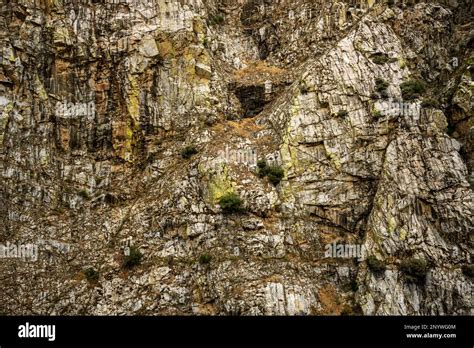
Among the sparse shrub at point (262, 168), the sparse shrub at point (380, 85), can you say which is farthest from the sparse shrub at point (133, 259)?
the sparse shrub at point (380, 85)

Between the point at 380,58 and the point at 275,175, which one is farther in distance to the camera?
the point at 380,58

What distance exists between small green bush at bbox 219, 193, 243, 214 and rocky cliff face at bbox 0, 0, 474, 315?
78 mm

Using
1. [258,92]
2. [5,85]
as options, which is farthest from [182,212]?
[5,85]

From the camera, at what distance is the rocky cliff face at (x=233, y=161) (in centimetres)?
3125

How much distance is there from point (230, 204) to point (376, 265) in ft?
32.5

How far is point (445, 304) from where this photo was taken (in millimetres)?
29828

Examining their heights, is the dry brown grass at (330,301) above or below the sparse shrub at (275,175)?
below

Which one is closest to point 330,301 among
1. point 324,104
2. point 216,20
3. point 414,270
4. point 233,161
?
point 414,270

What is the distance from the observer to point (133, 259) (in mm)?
32531

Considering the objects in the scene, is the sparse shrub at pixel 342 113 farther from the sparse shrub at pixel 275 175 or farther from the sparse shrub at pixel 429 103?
the sparse shrub at pixel 275 175

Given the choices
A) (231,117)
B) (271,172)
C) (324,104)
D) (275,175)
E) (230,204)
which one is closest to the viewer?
(230,204)

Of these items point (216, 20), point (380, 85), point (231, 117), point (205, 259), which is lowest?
point (205, 259)

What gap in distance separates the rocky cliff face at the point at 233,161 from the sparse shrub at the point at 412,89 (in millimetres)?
116

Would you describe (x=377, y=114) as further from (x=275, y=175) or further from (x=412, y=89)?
(x=275, y=175)
